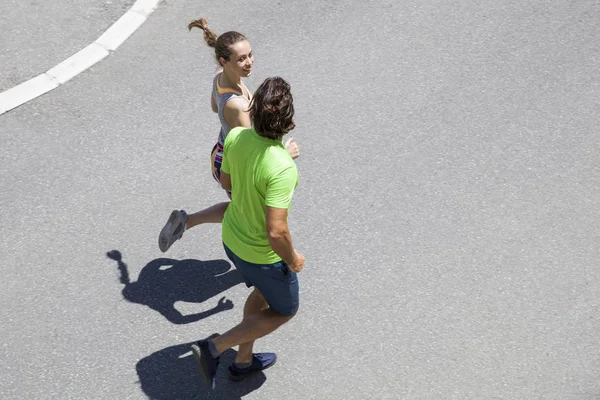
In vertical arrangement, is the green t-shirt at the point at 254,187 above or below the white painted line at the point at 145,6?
below

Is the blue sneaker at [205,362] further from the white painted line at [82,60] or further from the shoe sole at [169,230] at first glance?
the white painted line at [82,60]

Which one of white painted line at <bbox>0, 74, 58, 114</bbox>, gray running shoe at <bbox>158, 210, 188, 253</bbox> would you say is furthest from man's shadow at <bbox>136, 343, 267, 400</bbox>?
white painted line at <bbox>0, 74, 58, 114</bbox>

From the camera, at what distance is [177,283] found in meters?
6.21

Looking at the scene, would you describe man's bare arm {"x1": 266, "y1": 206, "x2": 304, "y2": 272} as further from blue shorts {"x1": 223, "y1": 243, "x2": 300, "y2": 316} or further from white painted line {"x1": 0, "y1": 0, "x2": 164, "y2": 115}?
white painted line {"x1": 0, "y1": 0, "x2": 164, "y2": 115}

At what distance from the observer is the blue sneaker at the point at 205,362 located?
17.3ft

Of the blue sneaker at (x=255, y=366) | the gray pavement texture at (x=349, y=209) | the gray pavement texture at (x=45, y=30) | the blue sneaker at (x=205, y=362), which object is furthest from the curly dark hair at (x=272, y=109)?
the gray pavement texture at (x=45, y=30)

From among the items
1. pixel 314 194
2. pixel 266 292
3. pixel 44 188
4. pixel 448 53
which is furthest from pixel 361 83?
pixel 266 292

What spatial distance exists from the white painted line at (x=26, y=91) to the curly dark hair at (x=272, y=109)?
149 inches

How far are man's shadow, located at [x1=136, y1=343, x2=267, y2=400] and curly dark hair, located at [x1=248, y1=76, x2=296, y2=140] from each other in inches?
67.3

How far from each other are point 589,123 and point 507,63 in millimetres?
1060

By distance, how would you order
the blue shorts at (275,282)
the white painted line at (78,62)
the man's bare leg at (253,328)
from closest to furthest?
the blue shorts at (275,282), the man's bare leg at (253,328), the white painted line at (78,62)

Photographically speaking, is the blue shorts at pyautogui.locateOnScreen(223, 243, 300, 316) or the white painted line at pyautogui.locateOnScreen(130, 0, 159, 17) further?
the white painted line at pyautogui.locateOnScreen(130, 0, 159, 17)

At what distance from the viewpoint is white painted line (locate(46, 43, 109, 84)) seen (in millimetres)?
8086

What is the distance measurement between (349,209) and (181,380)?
2.00 m
